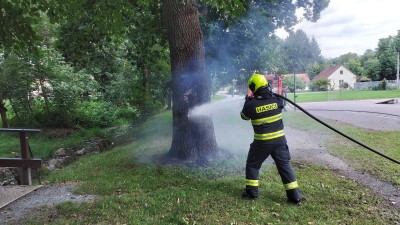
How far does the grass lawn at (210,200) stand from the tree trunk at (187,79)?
54 centimetres

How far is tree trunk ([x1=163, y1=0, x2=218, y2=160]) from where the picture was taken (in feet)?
20.5

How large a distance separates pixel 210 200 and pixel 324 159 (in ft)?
10.7

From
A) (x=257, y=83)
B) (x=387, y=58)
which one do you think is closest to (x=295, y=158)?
(x=257, y=83)

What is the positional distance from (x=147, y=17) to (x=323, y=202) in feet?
22.2

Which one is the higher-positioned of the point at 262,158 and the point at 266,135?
the point at 266,135

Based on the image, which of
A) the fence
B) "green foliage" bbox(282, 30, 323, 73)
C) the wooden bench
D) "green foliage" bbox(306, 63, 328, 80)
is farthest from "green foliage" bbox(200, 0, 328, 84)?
"green foliage" bbox(282, 30, 323, 73)

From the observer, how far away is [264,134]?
4492 millimetres

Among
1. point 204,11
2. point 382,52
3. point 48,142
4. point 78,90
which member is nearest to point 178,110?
point 204,11

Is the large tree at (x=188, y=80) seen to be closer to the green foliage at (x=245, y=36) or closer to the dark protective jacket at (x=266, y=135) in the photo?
the dark protective jacket at (x=266, y=135)

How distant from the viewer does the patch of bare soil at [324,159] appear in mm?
4766

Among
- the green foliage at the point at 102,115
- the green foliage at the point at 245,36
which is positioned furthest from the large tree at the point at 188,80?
the green foliage at the point at 102,115

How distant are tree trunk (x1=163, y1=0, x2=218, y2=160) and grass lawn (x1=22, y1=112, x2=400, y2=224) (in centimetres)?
54

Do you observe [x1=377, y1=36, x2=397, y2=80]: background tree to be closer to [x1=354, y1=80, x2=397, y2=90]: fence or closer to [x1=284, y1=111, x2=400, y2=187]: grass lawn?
[x1=354, y1=80, x2=397, y2=90]: fence

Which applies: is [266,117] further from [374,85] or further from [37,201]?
[374,85]
